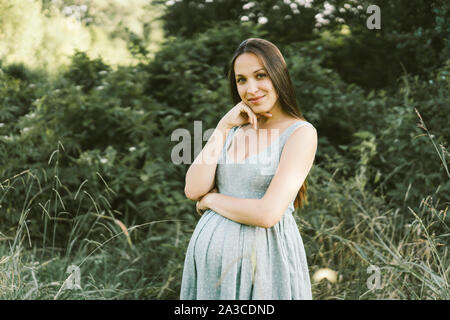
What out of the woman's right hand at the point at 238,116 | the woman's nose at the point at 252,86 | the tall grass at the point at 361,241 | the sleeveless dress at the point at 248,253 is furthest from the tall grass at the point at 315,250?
the woman's nose at the point at 252,86

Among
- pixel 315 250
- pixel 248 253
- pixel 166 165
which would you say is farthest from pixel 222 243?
pixel 166 165

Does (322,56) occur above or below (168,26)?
below

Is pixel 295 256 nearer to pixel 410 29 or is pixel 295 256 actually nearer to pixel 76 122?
pixel 76 122

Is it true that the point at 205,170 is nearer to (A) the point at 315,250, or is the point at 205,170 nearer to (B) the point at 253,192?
(B) the point at 253,192

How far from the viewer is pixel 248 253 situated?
188 cm

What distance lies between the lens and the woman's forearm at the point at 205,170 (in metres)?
2.03

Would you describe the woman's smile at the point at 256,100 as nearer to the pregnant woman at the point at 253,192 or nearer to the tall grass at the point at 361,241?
the pregnant woman at the point at 253,192

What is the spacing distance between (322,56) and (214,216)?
11.7 ft

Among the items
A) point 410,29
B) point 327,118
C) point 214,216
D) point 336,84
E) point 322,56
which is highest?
point 410,29

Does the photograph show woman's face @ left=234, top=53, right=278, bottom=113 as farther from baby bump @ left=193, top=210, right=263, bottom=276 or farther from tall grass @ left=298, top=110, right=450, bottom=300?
tall grass @ left=298, top=110, right=450, bottom=300

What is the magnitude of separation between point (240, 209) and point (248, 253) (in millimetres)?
192

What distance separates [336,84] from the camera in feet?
16.3

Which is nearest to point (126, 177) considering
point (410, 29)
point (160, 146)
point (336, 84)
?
point (160, 146)

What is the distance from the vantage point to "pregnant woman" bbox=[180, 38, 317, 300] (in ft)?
6.07
